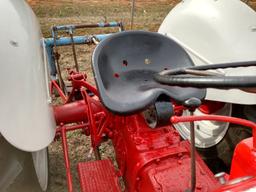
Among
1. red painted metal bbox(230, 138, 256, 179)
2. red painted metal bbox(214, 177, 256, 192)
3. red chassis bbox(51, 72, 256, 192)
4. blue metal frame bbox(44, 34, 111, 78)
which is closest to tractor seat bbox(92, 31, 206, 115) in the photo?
red chassis bbox(51, 72, 256, 192)

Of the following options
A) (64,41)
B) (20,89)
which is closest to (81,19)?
(64,41)

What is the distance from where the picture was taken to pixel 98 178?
1.47 m

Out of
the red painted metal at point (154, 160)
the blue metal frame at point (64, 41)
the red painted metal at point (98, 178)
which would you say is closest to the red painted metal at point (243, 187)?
the red painted metal at point (154, 160)

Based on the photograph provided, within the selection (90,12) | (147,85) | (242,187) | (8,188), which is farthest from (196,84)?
A: (90,12)

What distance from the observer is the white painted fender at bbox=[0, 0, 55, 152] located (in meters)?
1.00

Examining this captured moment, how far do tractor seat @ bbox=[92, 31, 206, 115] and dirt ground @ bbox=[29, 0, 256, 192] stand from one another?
2.66ft

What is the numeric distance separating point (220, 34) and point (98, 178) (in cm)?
75

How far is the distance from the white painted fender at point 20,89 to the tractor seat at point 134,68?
0.66ft

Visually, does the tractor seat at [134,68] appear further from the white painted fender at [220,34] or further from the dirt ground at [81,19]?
the dirt ground at [81,19]

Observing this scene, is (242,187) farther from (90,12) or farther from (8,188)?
(90,12)

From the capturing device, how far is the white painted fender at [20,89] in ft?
3.28

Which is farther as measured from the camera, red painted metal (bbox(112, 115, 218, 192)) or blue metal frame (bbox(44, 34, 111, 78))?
blue metal frame (bbox(44, 34, 111, 78))

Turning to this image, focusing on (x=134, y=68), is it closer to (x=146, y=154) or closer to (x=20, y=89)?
(x=146, y=154)

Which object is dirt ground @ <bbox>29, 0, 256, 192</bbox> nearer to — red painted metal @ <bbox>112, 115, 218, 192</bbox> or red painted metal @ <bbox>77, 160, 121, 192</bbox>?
red painted metal @ <bbox>77, 160, 121, 192</bbox>
